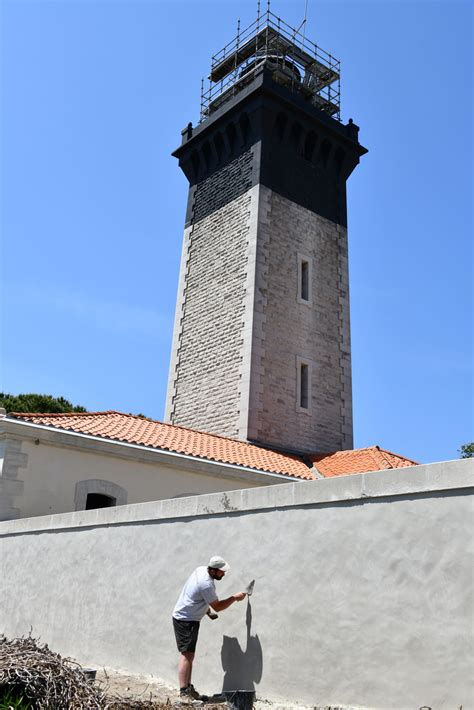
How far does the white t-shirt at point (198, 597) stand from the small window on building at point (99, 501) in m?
6.61

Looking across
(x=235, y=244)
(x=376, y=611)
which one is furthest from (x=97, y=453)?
(x=235, y=244)

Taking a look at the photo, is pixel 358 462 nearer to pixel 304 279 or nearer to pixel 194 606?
pixel 304 279

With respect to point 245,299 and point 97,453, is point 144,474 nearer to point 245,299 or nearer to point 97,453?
point 97,453

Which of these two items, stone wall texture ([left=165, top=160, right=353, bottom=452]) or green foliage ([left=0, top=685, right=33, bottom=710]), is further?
stone wall texture ([left=165, top=160, right=353, bottom=452])

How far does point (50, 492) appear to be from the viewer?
12250 mm

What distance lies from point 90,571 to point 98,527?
56 centimetres

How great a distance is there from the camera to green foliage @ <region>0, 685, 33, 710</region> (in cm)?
509

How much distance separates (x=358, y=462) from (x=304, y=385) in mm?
3969

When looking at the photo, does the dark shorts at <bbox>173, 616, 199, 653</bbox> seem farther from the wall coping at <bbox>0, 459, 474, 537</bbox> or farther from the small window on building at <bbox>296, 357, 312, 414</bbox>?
the small window on building at <bbox>296, 357, 312, 414</bbox>

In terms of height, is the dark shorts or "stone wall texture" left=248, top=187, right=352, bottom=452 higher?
"stone wall texture" left=248, top=187, right=352, bottom=452

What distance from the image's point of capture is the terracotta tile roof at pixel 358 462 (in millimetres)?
15992

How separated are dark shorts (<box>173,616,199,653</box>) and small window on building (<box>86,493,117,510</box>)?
657 cm

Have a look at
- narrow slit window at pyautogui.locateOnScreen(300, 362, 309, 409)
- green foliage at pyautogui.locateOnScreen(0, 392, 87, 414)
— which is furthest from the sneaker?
green foliage at pyautogui.locateOnScreen(0, 392, 87, 414)

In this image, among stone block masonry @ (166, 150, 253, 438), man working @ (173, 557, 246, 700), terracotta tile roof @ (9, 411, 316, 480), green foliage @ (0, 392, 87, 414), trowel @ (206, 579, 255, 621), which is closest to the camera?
man working @ (173, 557, 246, 700)
